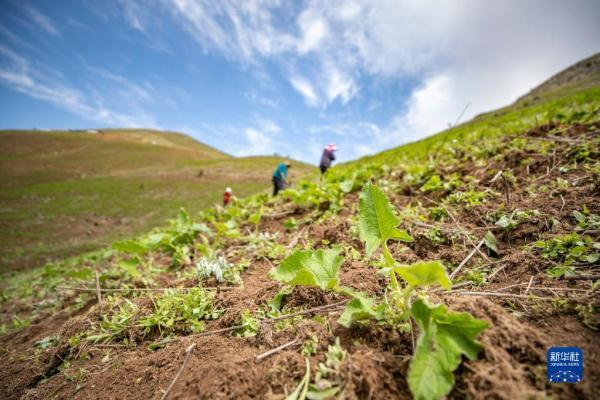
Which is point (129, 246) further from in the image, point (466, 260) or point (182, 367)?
point (466, 260)

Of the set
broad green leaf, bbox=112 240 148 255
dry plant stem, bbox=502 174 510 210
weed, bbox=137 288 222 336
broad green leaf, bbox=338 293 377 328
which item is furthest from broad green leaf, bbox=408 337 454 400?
broad green leaf, bbox=112 240 148 255

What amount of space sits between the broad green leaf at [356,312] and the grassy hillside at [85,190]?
15996 mm

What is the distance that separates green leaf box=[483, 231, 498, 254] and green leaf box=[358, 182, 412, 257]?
2.77 feet

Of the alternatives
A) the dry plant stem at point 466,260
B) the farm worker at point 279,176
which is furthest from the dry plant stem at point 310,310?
the farm worker at point 279,176

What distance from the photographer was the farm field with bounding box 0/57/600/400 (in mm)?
1120

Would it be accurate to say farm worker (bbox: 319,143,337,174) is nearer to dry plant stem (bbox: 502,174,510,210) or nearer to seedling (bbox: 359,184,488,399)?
dry plant stem (bbox: 502,174,510,210)

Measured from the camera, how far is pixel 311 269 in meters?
1.59

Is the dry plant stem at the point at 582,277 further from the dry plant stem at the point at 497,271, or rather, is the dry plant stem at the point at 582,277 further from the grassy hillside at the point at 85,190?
the grassy hillside at the point at 85,190

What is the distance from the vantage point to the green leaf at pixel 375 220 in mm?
1696

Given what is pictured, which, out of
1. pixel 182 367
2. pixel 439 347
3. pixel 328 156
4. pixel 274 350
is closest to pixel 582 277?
pixel 439 347

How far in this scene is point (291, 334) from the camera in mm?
1546

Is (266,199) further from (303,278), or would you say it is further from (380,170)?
(303,278)

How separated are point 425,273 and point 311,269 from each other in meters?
0.63

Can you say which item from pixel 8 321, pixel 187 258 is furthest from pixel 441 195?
pixel 8 321
